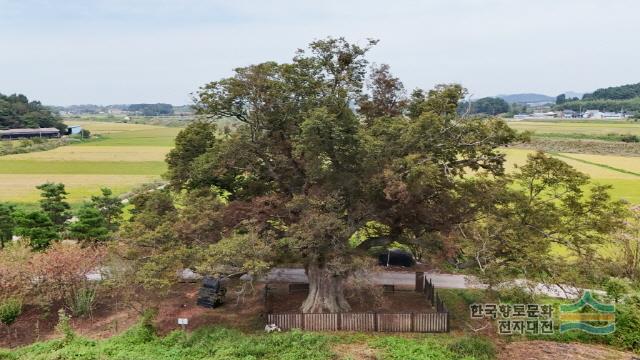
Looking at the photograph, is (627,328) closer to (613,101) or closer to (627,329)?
(627,329)

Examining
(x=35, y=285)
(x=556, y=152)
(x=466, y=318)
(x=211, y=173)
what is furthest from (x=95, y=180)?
(x=556, y=152)

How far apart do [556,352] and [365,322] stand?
598 centimetres

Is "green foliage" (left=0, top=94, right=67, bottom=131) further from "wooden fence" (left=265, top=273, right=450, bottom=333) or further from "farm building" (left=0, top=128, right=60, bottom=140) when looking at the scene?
"wooden fence" (left=265, top=273, right=450, bottom=333)

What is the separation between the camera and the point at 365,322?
16.2m

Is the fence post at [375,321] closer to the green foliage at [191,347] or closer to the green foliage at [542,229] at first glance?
the green foliage at [191,347]

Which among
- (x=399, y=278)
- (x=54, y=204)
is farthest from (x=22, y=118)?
(x=399, y=278)

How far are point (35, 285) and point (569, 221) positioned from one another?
20.1 meters

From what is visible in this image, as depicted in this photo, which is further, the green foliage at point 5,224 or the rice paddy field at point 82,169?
the rice paddy field at point 82,169

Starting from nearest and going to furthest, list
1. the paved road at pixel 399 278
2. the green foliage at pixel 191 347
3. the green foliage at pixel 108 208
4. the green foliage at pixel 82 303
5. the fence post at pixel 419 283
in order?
the green foliage at pixel 191 347, the green foliage at pixel 82 303, the fence post at pixel 419 283, the paved road at pixel 399 278, the green foliage at pixel 108 208

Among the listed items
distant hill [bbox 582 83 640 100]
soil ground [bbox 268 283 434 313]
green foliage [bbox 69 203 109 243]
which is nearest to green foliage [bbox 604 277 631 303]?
soil ground [bbox 268 283 434 313]

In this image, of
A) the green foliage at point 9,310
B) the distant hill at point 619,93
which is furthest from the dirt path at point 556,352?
the distant hill at point 619,93

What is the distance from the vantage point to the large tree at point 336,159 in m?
15.2

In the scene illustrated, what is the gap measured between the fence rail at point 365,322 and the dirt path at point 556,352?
7.51ft

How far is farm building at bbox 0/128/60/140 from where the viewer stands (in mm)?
85625
